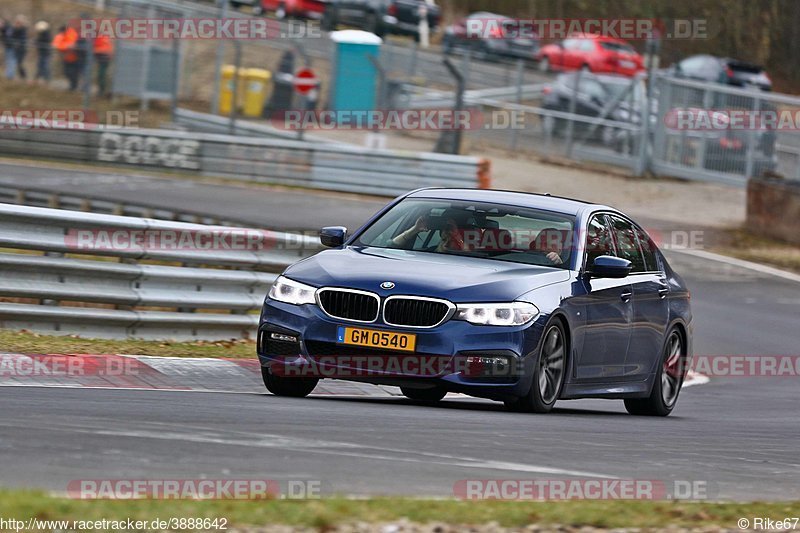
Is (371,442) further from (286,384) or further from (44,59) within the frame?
(44,59)

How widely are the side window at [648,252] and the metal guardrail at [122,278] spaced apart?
3683mm

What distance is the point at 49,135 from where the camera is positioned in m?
31.0

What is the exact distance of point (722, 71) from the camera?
42.3 meters

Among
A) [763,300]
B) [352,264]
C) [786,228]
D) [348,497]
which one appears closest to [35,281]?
[352,264]

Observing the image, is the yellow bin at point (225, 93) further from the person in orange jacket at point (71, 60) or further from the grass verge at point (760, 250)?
the grass verge at point (760, 250)

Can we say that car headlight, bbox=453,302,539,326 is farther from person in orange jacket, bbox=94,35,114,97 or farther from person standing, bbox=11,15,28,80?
person in orange jacket, bbox=94,35,114,97

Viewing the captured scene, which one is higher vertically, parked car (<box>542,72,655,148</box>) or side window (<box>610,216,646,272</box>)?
side window (<box>610,216,646,272</box>)

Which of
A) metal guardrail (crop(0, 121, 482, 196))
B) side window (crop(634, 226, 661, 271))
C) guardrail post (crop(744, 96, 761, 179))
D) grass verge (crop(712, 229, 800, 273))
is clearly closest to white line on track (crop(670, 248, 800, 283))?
grass verge (crop(712, 229, 800, 273))

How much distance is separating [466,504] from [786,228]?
22111 mm

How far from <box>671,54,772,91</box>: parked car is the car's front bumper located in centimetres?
3326

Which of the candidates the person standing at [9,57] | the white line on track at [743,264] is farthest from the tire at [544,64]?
the white line on track at [743,264]

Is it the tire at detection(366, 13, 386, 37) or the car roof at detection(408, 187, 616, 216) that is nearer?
the car roof at detection(408, 187, 616, 216)

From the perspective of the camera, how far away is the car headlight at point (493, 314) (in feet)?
31.2

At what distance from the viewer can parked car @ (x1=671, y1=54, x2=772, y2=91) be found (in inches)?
1667
